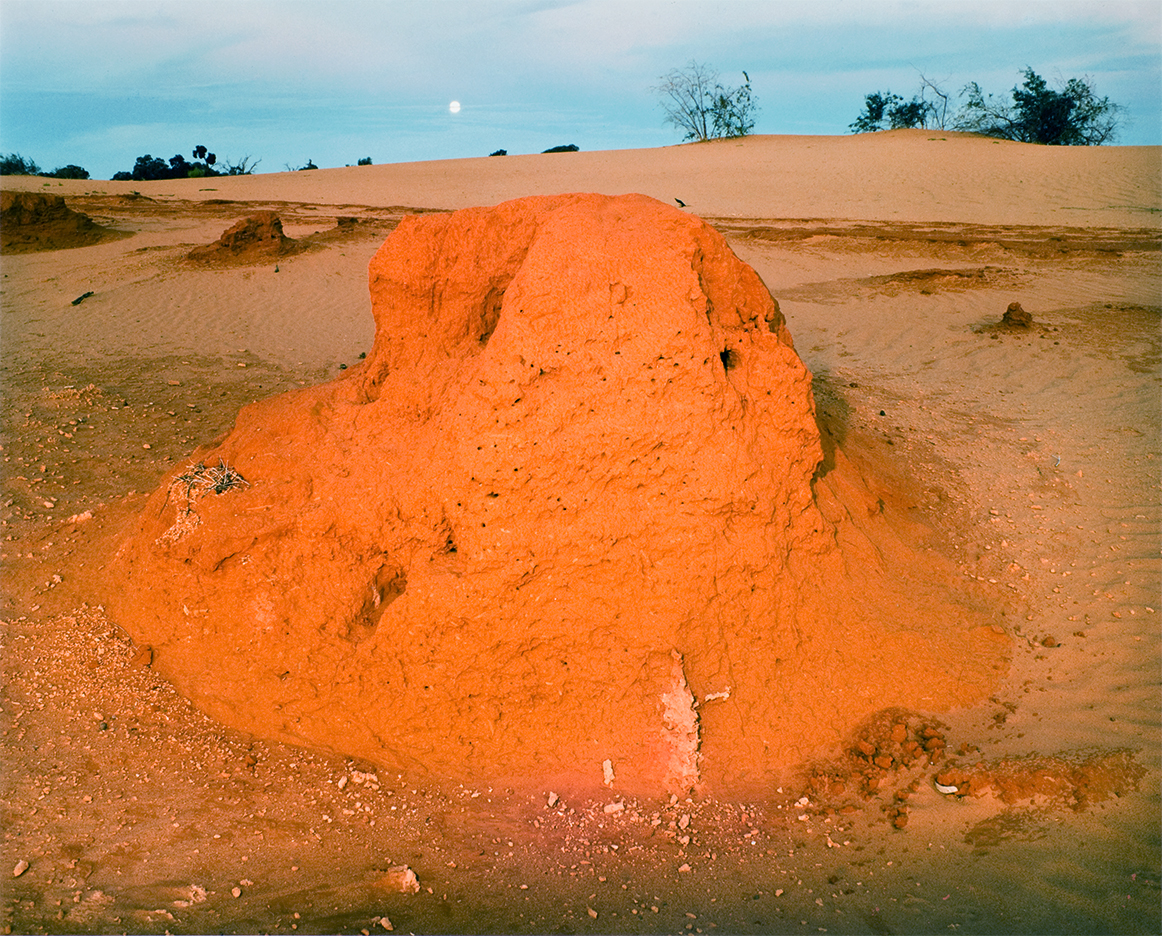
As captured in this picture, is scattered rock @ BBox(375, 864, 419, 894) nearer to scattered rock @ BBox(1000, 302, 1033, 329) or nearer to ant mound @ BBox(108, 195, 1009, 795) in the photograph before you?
ant mound @ BBox(108, 195, 1009, 795)

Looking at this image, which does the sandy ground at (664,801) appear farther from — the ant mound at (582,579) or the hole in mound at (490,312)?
the hole in mound at (490,312)

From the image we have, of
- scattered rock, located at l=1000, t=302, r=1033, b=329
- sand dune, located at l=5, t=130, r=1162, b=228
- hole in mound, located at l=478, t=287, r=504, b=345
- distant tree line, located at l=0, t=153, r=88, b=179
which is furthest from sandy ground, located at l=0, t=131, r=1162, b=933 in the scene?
distant tree line, located at l=0, t=153, r=88, b=179

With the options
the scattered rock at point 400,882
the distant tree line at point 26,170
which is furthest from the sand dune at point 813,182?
the scattered rock at point 400,882

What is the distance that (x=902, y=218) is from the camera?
53.3ft

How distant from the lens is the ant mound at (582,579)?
3080 mm

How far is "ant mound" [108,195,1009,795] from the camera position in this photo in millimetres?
3080

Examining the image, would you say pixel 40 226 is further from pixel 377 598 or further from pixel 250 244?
pixel 377 598

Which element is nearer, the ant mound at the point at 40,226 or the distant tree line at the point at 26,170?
the ant mound at the point at 40,226

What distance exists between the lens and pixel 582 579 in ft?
10.2

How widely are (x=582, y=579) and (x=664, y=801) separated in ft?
2.90

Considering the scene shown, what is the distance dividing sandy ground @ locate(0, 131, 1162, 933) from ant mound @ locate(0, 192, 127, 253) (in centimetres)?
463

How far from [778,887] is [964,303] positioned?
8.73m

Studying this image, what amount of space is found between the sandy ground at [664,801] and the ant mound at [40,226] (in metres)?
4.63

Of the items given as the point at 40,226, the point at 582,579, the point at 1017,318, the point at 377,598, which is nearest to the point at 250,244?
the point at 40,226
